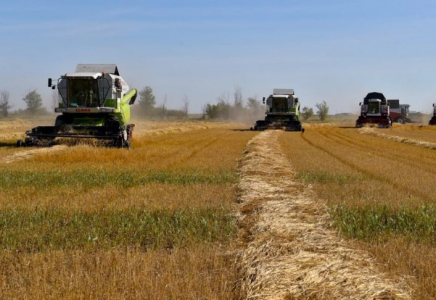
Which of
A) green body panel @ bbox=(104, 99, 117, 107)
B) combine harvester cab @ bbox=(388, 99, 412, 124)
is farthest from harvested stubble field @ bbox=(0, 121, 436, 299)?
combine harvester cab @ bbox=(388, 99, 412, 124)

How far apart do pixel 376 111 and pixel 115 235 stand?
4789 centimetres

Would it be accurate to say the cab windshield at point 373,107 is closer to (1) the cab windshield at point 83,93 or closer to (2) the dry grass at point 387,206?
(1) the cab windshield at point 83,93

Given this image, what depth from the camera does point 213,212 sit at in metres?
7.96

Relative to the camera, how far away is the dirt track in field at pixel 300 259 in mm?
4730

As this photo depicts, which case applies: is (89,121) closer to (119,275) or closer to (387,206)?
(387,206)

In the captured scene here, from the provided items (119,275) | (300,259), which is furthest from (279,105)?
(119,275)

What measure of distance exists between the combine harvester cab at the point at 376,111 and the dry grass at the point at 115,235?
41019 millimetres

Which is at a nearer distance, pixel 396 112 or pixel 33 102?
pixel 396 112

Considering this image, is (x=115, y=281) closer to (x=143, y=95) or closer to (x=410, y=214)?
(x=410, y=214)

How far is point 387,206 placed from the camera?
339 inches

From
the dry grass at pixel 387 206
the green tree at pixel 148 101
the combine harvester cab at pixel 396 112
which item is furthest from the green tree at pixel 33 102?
the dry grass at pixel 387 206

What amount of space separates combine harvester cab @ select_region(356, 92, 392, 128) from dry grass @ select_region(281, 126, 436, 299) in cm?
3581

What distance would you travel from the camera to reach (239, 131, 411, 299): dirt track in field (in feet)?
15.5

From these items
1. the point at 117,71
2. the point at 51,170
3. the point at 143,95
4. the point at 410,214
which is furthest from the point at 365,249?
the point at 143,95
